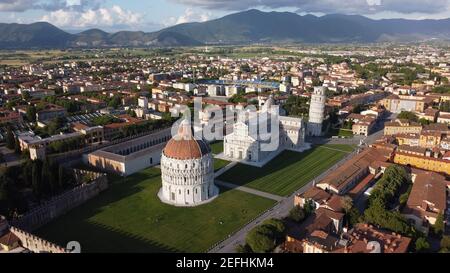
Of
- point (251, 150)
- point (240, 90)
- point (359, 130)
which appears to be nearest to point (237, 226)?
point (251, 150)

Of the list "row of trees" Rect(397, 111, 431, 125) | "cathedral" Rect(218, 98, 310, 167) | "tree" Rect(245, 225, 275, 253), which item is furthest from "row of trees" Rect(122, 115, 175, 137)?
"row of trees" Rect(397, 111, 431, 125)

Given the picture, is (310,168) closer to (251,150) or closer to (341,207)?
(251,150)

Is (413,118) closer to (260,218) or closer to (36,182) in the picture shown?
(260,218)

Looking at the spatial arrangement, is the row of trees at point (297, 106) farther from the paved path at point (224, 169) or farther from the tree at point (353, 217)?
the tree at point (353, 217)

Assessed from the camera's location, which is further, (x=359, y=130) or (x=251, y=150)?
(x=359, y=130)

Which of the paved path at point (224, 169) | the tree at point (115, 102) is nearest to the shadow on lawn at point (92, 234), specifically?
the paved path at point (224, 169)

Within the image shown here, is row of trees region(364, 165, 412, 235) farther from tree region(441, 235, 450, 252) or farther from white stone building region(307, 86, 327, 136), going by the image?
white stone building region(307, 86, 327, 136)

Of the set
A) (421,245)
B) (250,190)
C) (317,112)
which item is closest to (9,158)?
(250,190)
